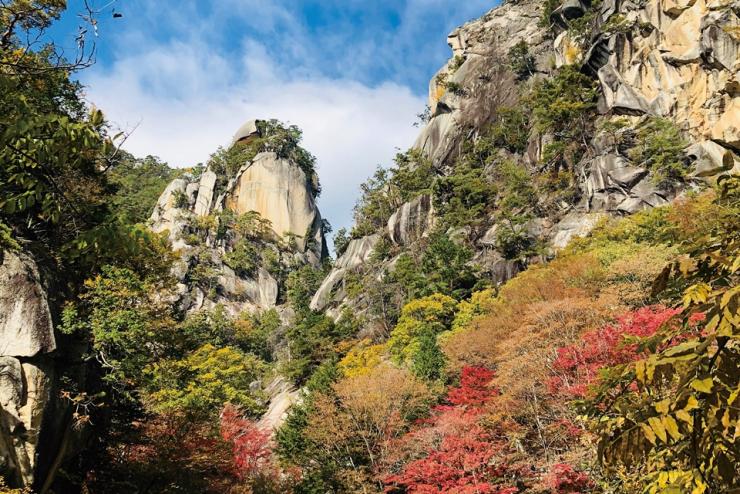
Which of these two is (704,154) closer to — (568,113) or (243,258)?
(568,113)

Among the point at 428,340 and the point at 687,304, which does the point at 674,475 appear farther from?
the point at 428,340

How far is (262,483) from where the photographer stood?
19.2 meters

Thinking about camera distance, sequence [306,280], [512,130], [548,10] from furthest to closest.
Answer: [306,280] → [548,10] → [512,130]

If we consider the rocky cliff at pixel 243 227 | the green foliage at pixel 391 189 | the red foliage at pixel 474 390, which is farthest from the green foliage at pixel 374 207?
the red foliage at pixel 474 390

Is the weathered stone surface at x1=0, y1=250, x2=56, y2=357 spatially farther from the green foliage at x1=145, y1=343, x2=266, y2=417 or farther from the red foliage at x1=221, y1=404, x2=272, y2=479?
the red foliage at x1=221, y1=404, x2=272, y2=479

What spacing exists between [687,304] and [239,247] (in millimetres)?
63983

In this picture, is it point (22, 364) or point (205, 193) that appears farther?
point (205, 193)

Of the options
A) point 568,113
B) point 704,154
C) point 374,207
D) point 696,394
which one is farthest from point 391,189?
point 696,394

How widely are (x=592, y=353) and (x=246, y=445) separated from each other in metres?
16.6

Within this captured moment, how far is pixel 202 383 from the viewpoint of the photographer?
82.3ft

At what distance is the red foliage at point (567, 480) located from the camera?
39.1 feet

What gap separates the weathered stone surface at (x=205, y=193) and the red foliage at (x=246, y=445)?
4658 cm

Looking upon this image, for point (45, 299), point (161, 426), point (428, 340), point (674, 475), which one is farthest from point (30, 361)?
point (428, 340)

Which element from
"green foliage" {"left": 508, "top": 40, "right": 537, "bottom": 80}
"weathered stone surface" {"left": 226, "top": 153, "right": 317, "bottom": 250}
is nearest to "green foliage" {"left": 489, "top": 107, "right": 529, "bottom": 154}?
"green foliage" {"left": 508, "top": 40, "right": 537, "bottom": 80}
